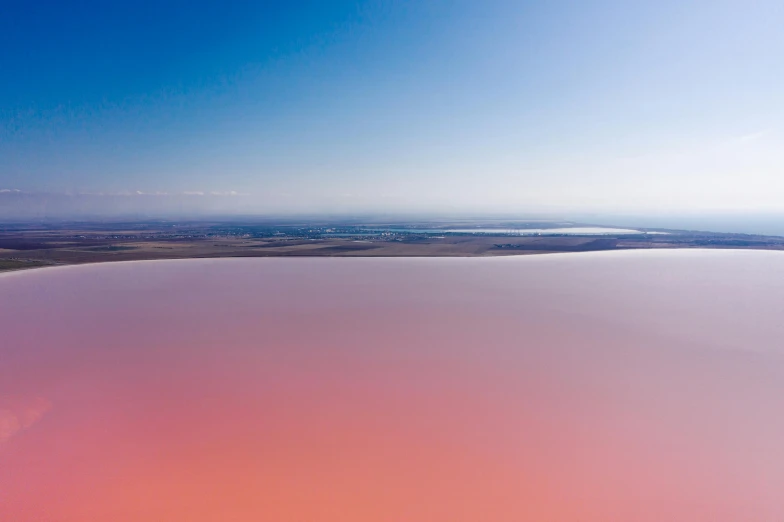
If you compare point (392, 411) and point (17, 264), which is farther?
point (17, 264)

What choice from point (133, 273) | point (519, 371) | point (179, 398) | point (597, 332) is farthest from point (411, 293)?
point (133, 273)

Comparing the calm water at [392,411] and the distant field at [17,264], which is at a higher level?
the distant field at [17,264]

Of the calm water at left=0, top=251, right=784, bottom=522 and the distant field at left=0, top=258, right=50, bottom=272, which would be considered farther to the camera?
the distant field at left=0, top=258, right=50, bottom=272

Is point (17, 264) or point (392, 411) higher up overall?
point (17, 264)

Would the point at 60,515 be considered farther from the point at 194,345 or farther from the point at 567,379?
the point at 567,379

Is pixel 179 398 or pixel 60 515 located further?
pixel 179 398

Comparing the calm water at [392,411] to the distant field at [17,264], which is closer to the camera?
the calm water at [392,411]

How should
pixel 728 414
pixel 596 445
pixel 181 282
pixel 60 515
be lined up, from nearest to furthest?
pixel 60 515
pixel 596 445
pixel 728 414
pixel 181 282

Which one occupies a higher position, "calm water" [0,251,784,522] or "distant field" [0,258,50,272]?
"distant field" [0,258,50,272]
